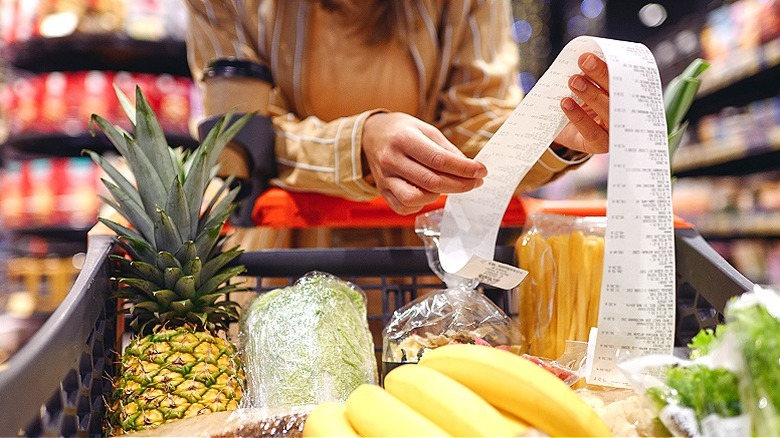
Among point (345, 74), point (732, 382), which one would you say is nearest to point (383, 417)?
point (732, 382)

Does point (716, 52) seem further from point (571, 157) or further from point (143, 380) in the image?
point (143, 380)

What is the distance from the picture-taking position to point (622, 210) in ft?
2.26

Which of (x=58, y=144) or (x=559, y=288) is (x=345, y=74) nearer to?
(x=559, y=288)

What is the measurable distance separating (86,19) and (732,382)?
135 inches

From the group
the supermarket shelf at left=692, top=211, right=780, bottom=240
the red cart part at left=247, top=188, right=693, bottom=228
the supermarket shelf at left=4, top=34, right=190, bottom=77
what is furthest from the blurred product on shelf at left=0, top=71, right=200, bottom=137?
the supermarket shelf at left=692, top=211, right=780, bottom=240

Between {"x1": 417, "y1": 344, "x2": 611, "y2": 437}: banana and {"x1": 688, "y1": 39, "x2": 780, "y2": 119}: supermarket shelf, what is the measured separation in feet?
11.1

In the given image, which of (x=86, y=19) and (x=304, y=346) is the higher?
(x=86, y=19)

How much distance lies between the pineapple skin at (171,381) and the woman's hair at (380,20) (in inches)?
35.6

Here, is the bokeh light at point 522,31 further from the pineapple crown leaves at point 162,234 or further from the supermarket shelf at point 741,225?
the pineapple crown leaves at point 162,234

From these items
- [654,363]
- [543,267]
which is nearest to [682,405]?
[654,363]

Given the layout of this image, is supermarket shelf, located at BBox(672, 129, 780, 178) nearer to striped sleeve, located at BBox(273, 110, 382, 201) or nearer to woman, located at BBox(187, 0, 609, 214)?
woman, located at BBox(187, 0, 609, 214)

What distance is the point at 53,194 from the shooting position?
3.18 metres

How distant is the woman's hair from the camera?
5.08 feet

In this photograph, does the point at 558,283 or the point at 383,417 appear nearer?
the point at 383,417
